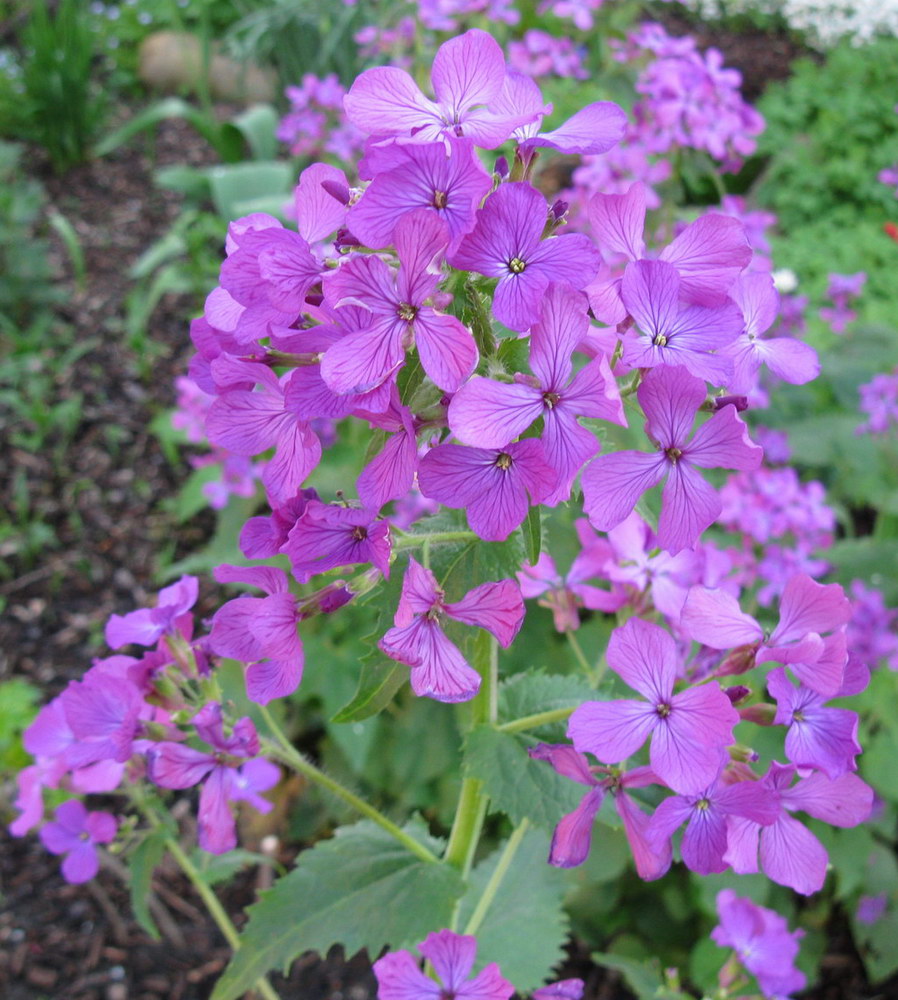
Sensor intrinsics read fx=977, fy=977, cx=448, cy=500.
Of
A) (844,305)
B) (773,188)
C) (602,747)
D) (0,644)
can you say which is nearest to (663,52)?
(844,305)

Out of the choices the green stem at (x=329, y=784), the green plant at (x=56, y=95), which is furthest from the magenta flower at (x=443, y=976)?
the green plant at (x=56, y=95)

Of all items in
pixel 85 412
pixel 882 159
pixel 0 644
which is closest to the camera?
pixel 0 644

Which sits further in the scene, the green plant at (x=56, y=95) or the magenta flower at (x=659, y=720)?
the green plant at (x=56, y=95)

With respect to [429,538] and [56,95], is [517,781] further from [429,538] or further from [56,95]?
[56,95]

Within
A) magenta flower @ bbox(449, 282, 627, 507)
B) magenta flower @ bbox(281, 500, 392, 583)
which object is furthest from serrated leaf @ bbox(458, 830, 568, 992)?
magenta flower @ bbox(449, 282, 627, 507)

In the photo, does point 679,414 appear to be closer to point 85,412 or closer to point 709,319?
point 709,319

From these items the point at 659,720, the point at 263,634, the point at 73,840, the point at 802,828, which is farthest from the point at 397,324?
the point at 73,840

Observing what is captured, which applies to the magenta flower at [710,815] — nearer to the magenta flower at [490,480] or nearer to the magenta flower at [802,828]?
the magenta flower at [802,828]
